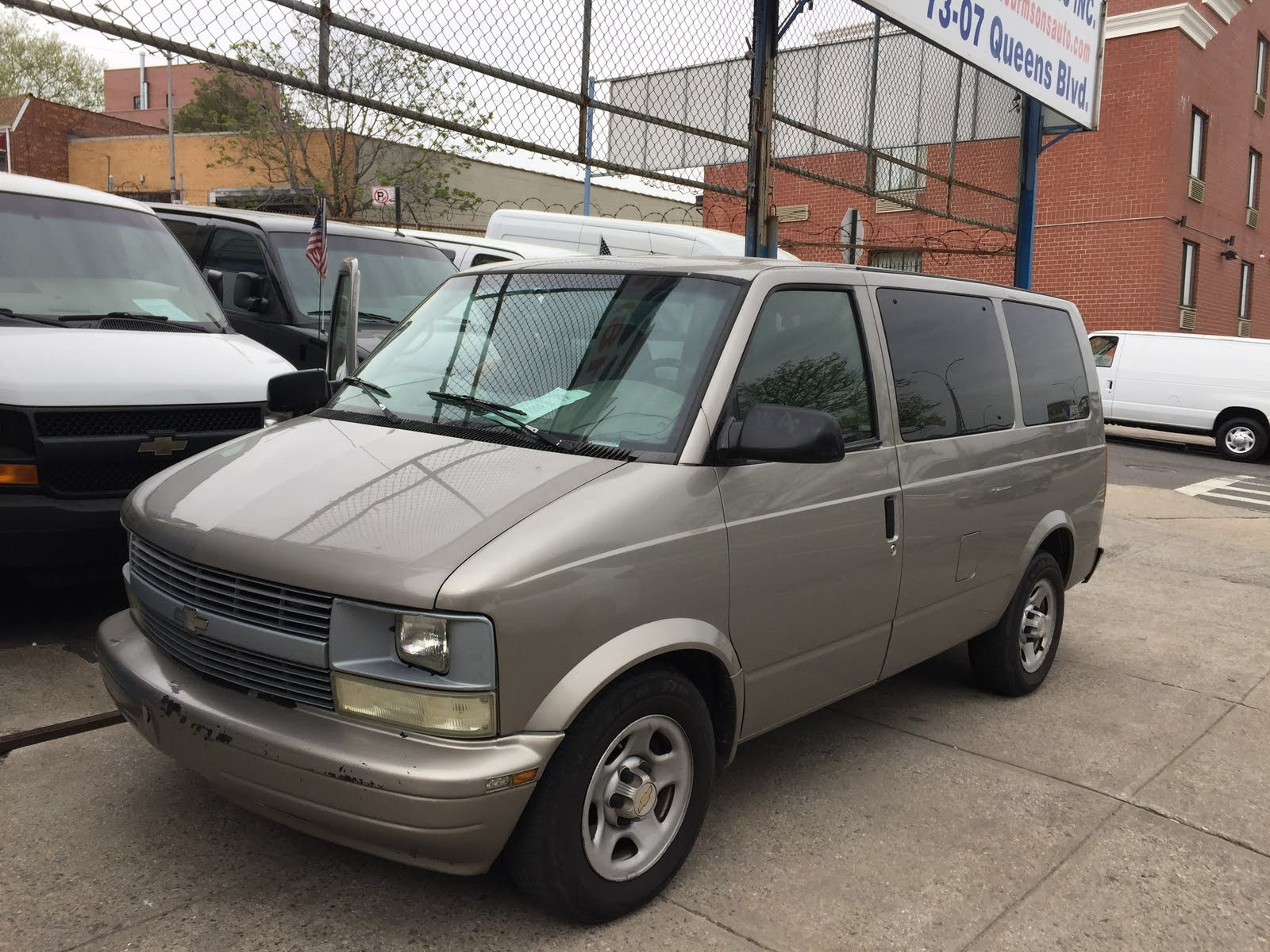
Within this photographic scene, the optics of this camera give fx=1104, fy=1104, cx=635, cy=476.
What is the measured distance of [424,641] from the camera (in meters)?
2.68

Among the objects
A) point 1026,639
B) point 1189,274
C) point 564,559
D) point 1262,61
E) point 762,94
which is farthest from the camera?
point 1262,61

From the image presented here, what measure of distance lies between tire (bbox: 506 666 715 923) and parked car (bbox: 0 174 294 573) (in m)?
2.96

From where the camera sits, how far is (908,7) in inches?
291

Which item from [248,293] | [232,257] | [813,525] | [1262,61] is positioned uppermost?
[1262,61]

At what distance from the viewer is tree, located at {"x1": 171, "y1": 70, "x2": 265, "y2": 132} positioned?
2664 cm

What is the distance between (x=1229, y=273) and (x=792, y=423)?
29032 mm

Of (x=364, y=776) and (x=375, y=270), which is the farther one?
(x=375, y=270)

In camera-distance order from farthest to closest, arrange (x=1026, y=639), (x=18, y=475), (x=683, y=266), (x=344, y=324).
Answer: (x=344, y=324)
(x=1026, y=639)
(x=18, y=475)
(x=683, y=266)

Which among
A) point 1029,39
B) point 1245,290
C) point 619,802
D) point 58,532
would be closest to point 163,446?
point 58,532

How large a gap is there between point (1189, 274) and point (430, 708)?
26802mm

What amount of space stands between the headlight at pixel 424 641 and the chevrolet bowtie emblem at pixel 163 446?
293 cm

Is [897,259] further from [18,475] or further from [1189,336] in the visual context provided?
[18,475]

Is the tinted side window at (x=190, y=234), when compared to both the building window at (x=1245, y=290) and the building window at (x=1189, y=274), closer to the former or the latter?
the building window at (x=1189, y=274)

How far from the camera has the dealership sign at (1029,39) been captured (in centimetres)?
780
